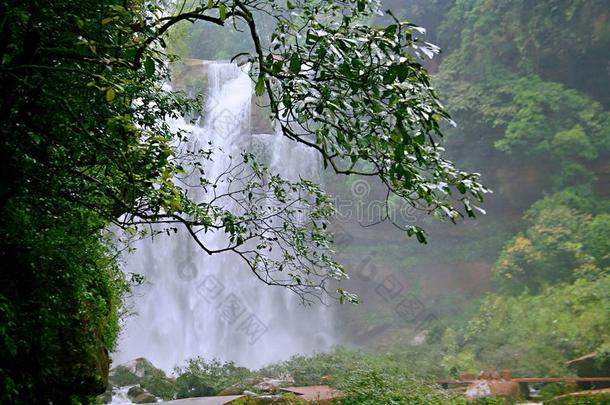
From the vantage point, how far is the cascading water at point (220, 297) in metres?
15.7

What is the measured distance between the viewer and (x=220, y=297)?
16484 mm

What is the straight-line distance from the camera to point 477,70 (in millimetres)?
16438

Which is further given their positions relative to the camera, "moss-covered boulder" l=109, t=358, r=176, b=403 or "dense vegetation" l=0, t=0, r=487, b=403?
Result: "moss-covered boulder" l=109, t=358, r=176, b=403

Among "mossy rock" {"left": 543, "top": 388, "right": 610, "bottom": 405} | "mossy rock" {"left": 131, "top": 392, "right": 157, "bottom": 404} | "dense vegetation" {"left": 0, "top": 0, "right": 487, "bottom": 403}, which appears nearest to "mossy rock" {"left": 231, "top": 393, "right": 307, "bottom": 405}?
"dense vegetation" {"left": 0, "top": 0, "right": 487, "bottom": 403}

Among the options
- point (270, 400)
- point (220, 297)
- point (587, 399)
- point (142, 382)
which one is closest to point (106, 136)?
point (270, 400)

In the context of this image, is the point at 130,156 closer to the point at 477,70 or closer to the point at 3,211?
the point at 3,211

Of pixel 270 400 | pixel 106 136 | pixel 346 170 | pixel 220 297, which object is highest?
pixel 106 136

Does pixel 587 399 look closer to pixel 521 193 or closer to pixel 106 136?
pixel 106 136

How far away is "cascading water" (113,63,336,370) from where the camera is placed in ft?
51.4

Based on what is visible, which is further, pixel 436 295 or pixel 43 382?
pixel 436 295

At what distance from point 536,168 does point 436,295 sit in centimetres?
533

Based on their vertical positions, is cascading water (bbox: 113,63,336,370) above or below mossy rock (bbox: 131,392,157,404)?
above

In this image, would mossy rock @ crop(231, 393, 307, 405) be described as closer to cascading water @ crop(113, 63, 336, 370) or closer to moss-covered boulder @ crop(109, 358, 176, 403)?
moss-covered boulder @ crop(109, 358, 176, 403)

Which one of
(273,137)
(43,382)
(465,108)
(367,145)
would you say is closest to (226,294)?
(273,137)
